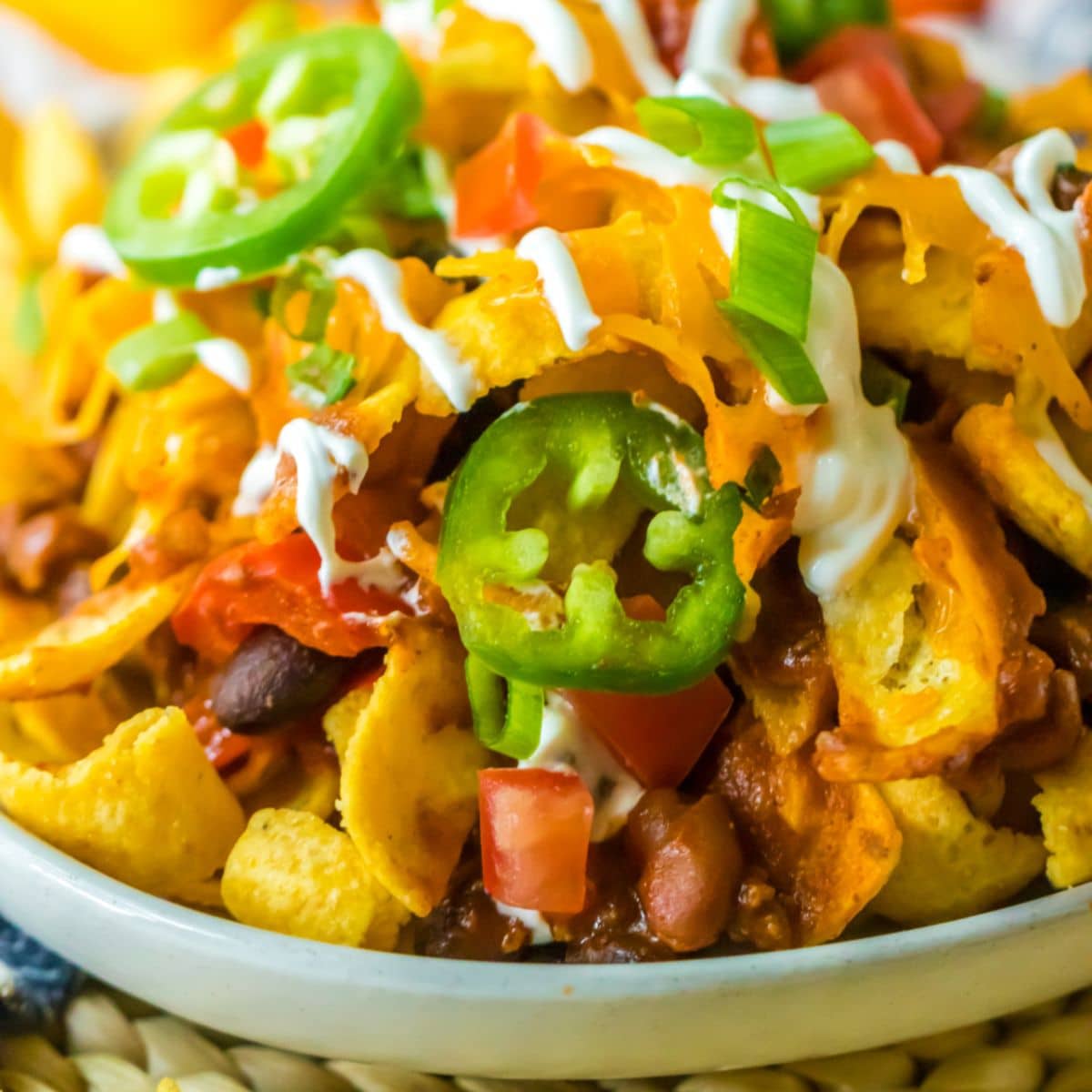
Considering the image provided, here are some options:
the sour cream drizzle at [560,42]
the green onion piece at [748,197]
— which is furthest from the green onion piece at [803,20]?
the green onion piece at [748,197]

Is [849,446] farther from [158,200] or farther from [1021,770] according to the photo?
[158,200]

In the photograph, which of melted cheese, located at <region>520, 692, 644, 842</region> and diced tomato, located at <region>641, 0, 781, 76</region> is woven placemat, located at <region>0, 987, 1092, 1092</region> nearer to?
melted cheese, located at <region>520, 692, 644, 842</region>

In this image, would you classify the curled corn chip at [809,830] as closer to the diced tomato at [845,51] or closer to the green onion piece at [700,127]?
the green onion piece at [700,127]

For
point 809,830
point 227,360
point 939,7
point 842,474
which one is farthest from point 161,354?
point 939,7

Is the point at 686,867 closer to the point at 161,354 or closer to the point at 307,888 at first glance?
the point at 307,888

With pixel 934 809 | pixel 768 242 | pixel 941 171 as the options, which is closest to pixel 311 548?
pixel 768 242
